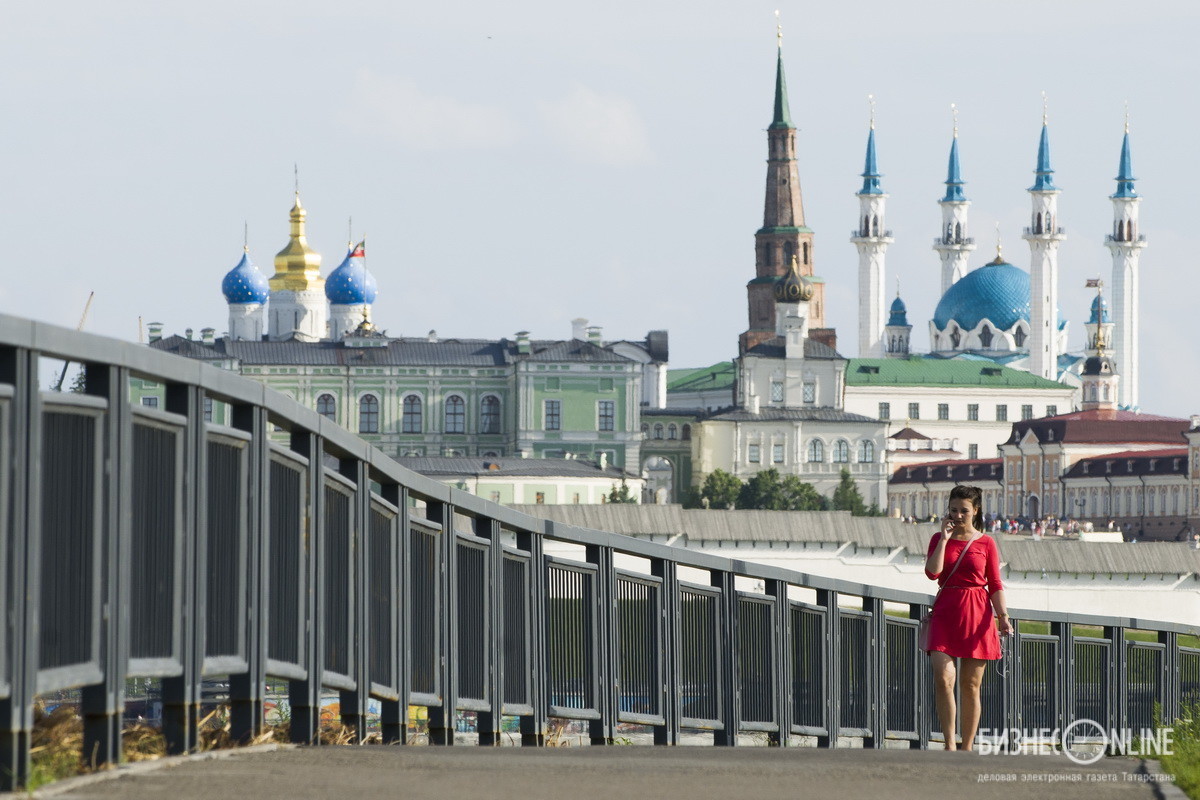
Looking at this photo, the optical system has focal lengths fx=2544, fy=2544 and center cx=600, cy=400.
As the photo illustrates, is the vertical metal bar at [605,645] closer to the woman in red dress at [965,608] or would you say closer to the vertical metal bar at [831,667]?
the vertical metal bar at [831,667]

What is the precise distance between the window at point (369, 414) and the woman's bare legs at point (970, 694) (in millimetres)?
86587

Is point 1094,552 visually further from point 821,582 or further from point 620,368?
point 620,368

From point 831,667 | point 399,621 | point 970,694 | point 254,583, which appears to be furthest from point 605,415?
point 254,583

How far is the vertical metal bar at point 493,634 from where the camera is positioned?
992 cm

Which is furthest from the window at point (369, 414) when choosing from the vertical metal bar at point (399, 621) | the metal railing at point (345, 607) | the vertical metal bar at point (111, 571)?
the vertical metal bar at point (111, 571)

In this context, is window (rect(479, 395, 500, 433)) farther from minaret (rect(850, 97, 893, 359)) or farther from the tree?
minaret (rect(850, 97, 893, 359))

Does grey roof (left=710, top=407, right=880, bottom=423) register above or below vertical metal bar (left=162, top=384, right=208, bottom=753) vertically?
above

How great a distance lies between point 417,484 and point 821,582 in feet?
14.6

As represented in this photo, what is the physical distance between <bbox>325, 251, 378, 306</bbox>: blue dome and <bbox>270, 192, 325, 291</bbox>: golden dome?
62.1 inches

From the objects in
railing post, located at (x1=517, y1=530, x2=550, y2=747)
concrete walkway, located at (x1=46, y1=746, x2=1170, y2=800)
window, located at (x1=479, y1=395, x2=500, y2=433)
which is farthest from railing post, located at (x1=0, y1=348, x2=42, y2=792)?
window, located at (x1=479, y1=395, x2=500, y2=433)

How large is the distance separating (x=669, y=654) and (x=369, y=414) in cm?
8423

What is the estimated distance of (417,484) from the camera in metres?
8.95

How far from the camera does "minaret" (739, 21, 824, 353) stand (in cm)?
12469

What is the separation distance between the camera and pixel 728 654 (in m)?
12.4
